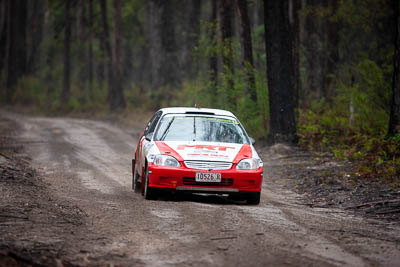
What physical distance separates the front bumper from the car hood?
0.23 meters

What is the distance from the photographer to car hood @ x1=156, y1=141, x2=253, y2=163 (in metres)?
10.8

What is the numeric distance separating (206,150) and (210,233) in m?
3.24

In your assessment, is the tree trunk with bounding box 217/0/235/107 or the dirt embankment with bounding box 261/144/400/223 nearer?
the dirt embankment with bounding box 261/144/400/223

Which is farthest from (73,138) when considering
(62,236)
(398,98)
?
(62,236)

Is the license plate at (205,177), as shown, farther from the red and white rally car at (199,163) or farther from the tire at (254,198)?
the tire at (254,198)

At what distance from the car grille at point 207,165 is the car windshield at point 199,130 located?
90cm

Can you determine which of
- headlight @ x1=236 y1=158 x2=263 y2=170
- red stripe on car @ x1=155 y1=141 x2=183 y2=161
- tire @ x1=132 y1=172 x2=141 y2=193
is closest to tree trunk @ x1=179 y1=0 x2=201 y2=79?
tire @ x1=132 y1=172 x2=141 y2=193

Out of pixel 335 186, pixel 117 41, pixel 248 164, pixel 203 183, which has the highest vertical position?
pixel 117 41

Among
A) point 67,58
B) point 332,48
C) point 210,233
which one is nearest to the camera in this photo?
point 210,233

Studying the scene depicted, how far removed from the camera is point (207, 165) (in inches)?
420

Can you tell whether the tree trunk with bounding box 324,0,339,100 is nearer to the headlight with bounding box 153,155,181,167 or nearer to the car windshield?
the car windshield

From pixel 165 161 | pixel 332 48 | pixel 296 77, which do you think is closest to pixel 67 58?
pixel 332 48

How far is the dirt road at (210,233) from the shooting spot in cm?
675

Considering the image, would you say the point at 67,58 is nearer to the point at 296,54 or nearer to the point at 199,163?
the point at 296,54
